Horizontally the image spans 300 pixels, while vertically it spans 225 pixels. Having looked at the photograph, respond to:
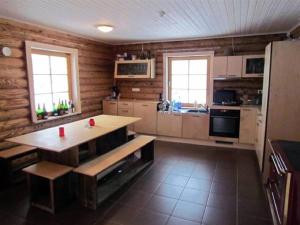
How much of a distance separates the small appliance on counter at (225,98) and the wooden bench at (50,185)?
3352 millimetres

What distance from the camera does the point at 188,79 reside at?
17.3 feet

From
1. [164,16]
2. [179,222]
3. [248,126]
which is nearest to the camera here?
[179,222]

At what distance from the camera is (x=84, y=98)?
496cm

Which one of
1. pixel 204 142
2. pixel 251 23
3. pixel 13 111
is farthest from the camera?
pixel 204 142

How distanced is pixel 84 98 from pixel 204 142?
286 cm

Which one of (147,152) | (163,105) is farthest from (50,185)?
(163,105)

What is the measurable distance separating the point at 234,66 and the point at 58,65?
354 centimetres

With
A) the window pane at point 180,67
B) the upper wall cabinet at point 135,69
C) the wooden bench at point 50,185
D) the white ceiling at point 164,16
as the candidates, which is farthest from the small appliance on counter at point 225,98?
the wooden bench at point 50,185

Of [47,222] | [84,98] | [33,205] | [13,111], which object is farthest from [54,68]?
[47,222]

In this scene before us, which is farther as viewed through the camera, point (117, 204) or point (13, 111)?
point (13, 111)

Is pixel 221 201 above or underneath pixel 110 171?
underneath

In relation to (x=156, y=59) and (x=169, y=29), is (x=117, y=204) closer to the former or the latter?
(x=169, y=29)

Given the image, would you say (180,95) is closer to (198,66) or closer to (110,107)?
(198,66)

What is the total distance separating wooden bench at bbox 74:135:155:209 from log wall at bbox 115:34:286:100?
2.09 m
